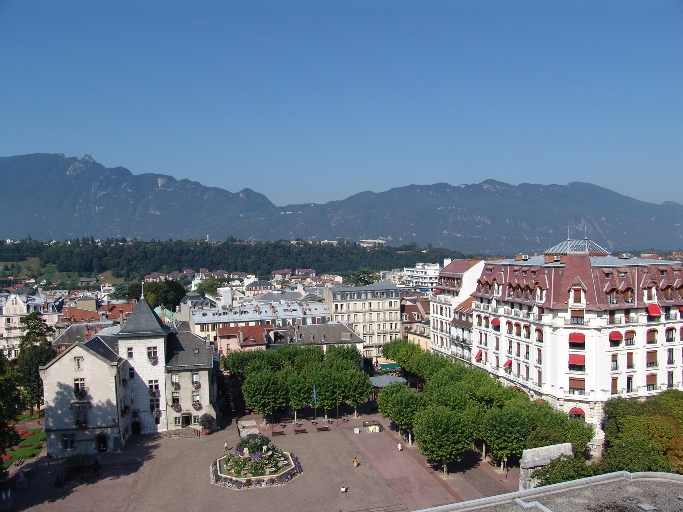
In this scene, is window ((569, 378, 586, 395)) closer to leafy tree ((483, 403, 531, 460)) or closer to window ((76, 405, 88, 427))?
leafy tree ((483, 403, 531, 460))

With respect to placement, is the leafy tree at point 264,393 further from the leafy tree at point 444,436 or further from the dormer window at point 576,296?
the dormer window at point 576,296

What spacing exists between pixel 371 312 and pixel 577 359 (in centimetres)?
5177

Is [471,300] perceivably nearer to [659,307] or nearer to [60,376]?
[659,307]

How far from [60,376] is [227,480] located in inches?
779

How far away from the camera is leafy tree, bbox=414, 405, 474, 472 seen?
46.8 meters

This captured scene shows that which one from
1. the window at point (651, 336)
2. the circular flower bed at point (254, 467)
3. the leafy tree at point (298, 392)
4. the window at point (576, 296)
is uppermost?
the window at point (576, 296)

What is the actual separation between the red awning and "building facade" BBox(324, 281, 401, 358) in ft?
164

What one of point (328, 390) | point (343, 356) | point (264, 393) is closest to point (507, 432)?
point (328, 390)

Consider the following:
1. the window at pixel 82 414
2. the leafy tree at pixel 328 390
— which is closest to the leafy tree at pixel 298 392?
the leafy tree at pixel 328 390

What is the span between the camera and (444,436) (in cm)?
4672

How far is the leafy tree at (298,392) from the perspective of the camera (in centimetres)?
6217

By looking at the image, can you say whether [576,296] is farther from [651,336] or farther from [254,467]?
[254,467]

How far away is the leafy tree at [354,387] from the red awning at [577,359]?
21.9 metres

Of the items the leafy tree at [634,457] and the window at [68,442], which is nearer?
the leafy tree at [634,457]
